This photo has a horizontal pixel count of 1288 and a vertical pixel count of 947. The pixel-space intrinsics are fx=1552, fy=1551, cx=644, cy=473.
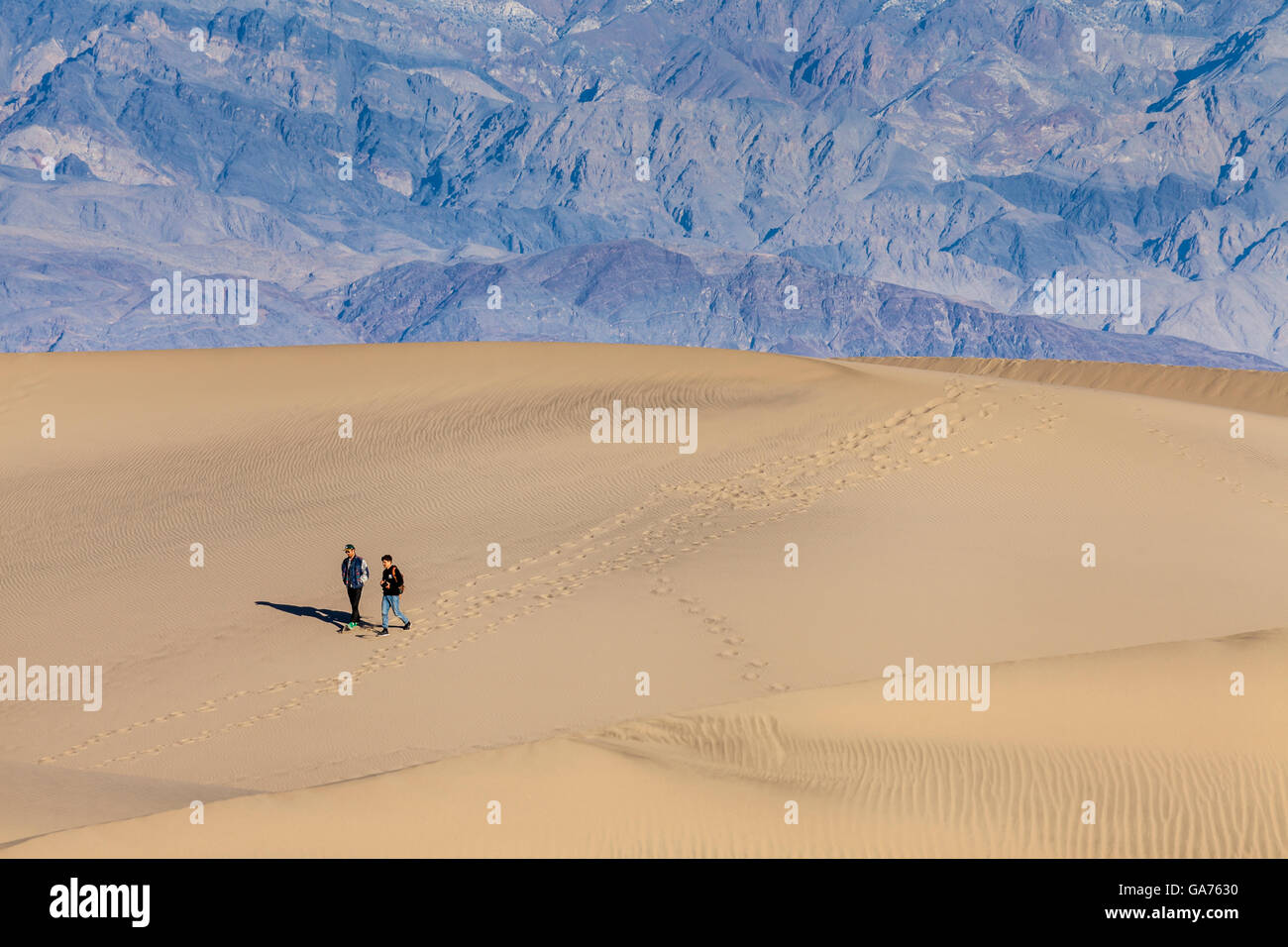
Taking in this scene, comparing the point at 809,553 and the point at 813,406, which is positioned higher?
the point at 813,406

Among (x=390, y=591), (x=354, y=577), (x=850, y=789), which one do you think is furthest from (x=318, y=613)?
(x=850, y=789)

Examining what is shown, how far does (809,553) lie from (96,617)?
8.70 m

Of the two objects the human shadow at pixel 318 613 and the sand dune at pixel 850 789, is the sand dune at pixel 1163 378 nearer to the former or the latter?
the human shadow at pixel 318 613

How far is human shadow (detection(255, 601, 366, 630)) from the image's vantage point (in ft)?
57.7

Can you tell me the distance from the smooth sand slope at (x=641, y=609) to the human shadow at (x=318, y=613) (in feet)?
0.28

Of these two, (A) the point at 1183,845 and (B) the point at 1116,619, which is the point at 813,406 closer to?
(B) the point at 1116,619

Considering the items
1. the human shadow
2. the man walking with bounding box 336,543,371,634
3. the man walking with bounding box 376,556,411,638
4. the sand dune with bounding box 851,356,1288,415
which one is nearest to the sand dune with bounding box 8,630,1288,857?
the man walking with bounding box 376,556,411,638

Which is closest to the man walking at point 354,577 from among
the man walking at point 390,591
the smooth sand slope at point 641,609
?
the man walking at point 390,591

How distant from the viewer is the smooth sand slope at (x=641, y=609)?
996 centimetres

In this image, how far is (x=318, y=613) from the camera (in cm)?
1800

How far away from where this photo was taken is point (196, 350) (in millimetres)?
37031

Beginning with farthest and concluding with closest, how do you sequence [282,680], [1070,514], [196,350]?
[196,350], [1070,514], [282,680]

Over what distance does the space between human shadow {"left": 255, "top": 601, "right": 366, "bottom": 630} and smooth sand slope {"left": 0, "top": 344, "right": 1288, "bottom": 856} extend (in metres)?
0.08
